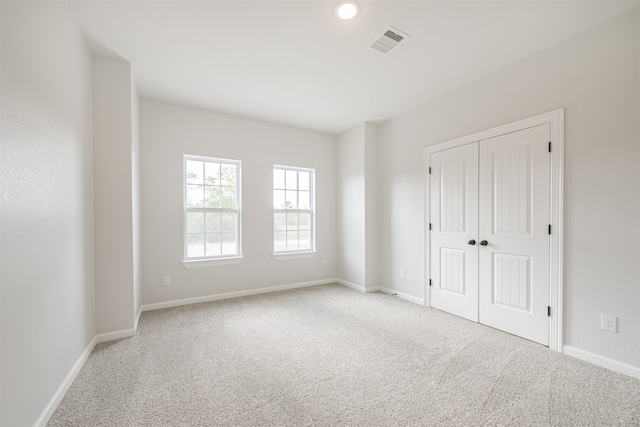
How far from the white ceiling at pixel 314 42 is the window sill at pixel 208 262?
220 centimetres

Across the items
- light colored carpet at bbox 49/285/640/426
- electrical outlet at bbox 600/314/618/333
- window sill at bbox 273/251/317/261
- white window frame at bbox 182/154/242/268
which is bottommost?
light colored carpet at bbox 49/285/640/426

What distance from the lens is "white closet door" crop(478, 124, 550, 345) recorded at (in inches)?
99.6

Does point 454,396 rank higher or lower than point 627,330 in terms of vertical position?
lower

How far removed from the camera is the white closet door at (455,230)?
3.12 metres

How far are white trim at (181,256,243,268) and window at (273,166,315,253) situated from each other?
687mm

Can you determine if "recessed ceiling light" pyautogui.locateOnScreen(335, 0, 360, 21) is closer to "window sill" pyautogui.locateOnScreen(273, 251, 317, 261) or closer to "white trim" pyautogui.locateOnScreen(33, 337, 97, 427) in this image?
"white trim" pyautogui.locateOnScreen(33, 337, 97, 427)

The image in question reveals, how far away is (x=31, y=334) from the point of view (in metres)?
1.47

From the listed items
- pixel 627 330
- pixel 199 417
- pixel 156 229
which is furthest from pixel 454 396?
pixel 156 229

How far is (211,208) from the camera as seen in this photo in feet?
→ 13.2

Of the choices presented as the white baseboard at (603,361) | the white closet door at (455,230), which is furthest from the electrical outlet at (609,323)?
the white closet door at (455,230)

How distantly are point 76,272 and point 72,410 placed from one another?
0.97 m

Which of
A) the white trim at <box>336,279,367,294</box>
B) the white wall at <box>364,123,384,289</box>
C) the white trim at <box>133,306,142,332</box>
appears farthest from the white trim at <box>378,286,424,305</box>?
the white trim at <box>133,306,142,332</box>

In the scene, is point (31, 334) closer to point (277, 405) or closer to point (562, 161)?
point (277, 405)

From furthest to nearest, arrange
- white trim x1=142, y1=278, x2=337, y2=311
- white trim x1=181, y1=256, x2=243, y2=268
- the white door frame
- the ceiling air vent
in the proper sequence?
white trim x1=181, y1=256, x2=243, y2=268
white trim x1=142, y1=278, x2=337, y2=311
the white door frame
the ceiling air vent
